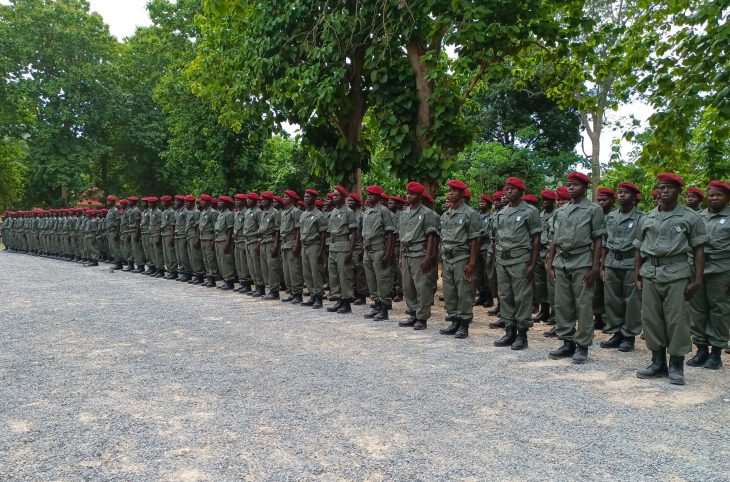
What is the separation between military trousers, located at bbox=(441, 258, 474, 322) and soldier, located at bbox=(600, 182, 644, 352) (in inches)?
64.0

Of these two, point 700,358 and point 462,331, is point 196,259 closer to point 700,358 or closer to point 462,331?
point 462,331

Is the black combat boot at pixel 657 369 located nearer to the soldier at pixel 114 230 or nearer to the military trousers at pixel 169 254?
the military trousers at pixel 169 254

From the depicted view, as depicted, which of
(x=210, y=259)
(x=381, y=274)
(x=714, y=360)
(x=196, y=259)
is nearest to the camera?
(x=714, y=360)

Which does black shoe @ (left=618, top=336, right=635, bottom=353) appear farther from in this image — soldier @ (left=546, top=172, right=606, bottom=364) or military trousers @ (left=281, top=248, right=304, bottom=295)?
military trousers @ (left=281, top=248, right=304, bottom=295)

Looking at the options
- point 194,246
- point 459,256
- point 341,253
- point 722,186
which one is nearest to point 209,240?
point 194,246

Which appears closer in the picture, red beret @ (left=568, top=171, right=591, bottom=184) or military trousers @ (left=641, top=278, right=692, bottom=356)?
military trousers @ (left=641, top=278, right=692, bottom=356)

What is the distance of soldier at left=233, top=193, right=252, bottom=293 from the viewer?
11914 millimetres

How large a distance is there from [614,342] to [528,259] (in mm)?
1515

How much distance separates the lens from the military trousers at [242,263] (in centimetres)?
1195

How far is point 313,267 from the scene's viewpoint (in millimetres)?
10070

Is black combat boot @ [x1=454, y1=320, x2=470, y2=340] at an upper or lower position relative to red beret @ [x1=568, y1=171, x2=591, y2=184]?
lower

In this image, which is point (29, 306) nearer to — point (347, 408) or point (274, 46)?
point (274, 46)

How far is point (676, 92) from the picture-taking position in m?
8.52

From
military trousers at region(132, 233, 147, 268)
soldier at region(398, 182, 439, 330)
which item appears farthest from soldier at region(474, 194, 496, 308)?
military trousers at region(132, 233, 147, 268)
